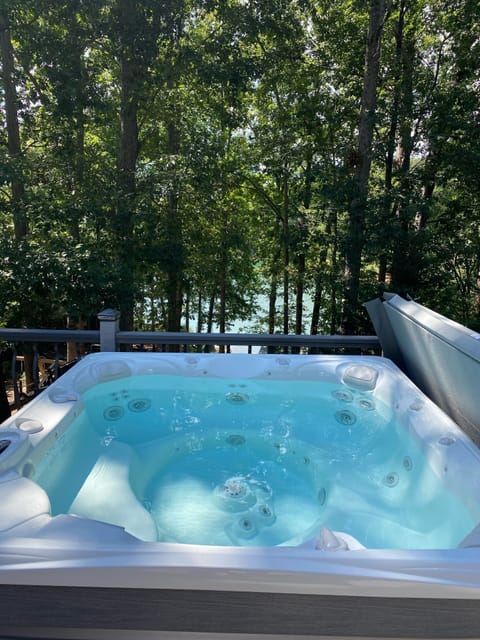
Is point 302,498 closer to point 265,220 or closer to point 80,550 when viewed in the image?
point 80,550

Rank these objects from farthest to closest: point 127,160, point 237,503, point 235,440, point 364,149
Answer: point 127,160
point 364,149
point 235,440
point 237,503

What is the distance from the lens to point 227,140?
7102mm

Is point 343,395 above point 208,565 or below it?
below

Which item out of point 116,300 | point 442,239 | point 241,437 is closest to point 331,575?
point 241,437

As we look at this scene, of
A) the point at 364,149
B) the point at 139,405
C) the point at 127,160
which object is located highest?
the point at 364,149

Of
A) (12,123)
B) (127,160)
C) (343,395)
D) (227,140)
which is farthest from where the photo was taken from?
(227,140)

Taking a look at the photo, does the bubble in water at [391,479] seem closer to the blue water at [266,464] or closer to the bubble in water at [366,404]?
the blue water at [266,464]

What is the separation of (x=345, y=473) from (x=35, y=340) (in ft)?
7.07

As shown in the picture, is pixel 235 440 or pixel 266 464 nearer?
pixel 266 464

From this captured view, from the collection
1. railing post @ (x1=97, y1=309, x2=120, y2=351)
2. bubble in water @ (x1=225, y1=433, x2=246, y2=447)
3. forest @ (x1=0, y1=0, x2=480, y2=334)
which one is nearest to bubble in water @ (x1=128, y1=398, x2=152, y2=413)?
railing post @ (x1=97, y1=309, x2=120, y2=351)

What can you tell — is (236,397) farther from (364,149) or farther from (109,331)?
(364,149)

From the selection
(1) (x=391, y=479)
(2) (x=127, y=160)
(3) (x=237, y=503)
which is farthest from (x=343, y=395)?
(2) (x=127, y=160)

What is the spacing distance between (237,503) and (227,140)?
6.49 metres

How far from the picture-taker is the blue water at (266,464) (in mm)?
1843
